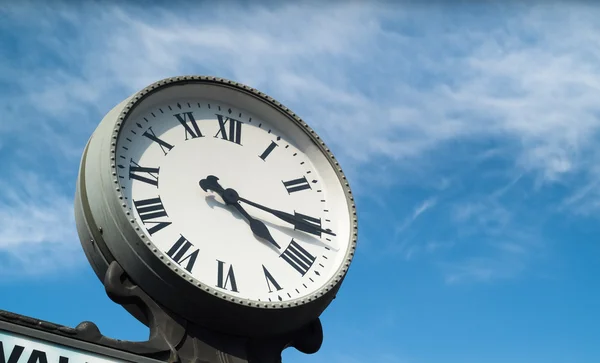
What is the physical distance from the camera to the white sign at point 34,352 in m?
5.54

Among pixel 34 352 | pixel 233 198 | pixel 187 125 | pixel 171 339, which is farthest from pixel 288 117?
pixel 34 352

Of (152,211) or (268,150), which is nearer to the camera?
(152,211)

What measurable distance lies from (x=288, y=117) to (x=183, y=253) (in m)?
1.88

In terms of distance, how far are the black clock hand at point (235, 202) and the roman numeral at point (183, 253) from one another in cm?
61

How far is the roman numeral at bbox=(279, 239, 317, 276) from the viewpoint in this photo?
717cm

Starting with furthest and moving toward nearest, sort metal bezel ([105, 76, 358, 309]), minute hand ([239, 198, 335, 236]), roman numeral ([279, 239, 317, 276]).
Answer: minute hand ([239, 198, 335, 236]), roman numeral ([279, 239, 317, 276]), metal bezel ([105, 76, 358, 309])

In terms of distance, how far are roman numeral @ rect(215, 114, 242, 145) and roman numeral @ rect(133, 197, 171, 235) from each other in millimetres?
1037

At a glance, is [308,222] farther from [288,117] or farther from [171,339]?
[171,339]

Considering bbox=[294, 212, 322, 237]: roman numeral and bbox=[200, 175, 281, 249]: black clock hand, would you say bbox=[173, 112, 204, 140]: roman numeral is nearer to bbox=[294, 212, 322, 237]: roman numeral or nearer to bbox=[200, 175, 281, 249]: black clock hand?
bbox=[200, 175, 281, 249]: black clock hand

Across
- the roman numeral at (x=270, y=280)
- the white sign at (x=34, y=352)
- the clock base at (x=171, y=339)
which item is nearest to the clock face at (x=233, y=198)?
the roman numeral at (x=270, y=280)

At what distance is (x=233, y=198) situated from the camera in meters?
7.29

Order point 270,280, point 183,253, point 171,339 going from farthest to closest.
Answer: point 270,280
point 183,253
point 171,339

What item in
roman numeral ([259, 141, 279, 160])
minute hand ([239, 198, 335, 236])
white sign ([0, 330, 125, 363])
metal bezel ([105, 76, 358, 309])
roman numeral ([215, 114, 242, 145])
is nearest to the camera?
white sign ([0, 330, 125, 363])

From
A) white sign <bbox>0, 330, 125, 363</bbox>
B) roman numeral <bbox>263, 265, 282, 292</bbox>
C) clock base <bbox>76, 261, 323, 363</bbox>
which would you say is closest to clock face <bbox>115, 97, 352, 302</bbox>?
roman numeral <bbox>263, 265, 282, 292</bbox>
